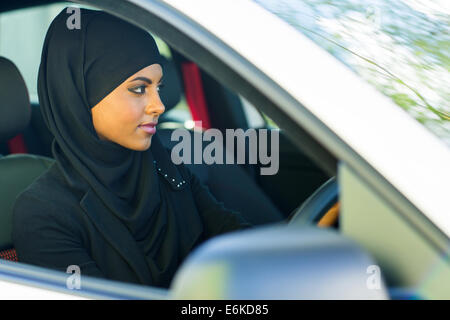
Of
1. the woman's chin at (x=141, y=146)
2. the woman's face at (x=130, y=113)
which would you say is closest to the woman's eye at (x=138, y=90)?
the woman's face at (x=130, y=113)

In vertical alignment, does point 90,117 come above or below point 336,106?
above

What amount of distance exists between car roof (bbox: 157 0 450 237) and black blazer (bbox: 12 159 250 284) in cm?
77

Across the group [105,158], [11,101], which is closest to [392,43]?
[105,158]

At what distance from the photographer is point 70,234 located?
1.71 metres

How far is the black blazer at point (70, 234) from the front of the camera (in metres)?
1.66

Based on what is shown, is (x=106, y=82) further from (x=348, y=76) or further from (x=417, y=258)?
(x=417, y=258)

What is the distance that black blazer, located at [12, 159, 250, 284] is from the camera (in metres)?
1.66

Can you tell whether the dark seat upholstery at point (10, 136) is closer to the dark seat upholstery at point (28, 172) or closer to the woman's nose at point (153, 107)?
the dark seat upholstery at point (28, 172)

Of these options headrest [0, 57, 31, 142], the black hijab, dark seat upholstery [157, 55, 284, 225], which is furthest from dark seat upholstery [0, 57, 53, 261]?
dark seat upholstery [157, 55, 284, 225]

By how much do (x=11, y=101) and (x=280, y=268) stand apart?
4.92ft

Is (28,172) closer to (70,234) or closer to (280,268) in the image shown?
(70,234)

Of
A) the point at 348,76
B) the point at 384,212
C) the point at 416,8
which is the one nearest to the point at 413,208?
the point at 384,212

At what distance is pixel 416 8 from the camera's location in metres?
1.42

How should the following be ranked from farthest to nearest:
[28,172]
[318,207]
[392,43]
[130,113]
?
[28,172], [130,113], [318,207], [392,43]
